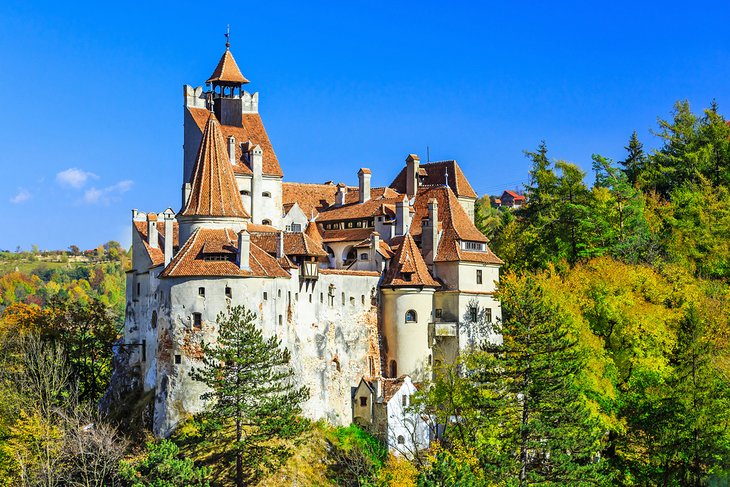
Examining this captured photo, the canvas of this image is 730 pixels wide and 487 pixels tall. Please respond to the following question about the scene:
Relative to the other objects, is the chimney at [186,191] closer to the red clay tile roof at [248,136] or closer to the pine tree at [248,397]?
the red clay tile roof at [248,136]

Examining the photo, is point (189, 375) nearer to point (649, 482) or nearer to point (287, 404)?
point (287, 404)

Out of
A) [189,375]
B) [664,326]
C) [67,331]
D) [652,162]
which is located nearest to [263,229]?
[189,375]

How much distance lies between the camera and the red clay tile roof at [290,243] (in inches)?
2766

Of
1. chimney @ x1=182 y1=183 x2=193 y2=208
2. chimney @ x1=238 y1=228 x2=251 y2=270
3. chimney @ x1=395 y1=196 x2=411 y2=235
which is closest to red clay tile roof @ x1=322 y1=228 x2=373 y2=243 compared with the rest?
chimney @ x1=395 y1=196 x2=411 y2=235

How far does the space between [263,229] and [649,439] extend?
30791mm

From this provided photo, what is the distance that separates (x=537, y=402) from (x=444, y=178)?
107 ft

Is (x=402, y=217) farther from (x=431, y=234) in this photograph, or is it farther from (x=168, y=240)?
(x=168, y=240)

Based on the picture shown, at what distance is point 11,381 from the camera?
75062 mm

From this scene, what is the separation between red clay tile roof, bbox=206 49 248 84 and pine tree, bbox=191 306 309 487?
28232 mm

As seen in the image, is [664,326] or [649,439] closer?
[649,439]

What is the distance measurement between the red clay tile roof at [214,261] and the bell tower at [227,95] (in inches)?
779

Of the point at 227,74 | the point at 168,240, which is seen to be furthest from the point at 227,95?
the point at 168,240

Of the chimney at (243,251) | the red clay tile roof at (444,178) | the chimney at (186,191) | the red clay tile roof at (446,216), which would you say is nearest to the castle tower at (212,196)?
the chimney at (186,191)

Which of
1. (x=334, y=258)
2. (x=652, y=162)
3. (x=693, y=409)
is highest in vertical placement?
(x=652, y=162)
